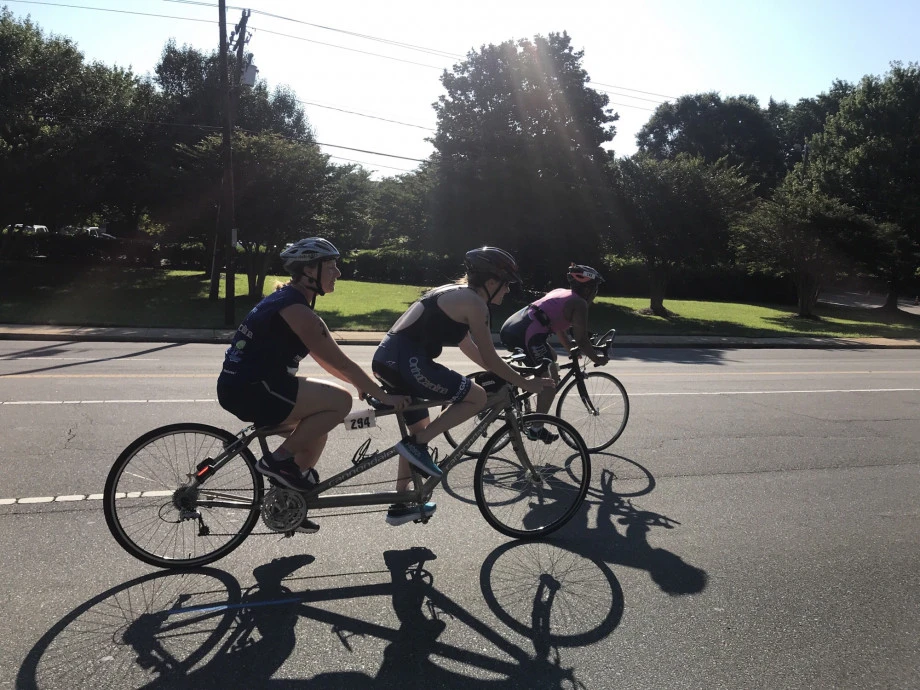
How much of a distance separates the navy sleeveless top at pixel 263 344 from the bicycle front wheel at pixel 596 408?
149 inches

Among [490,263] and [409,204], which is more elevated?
[409,204]

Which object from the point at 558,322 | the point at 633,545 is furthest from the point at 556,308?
the point at 633,545

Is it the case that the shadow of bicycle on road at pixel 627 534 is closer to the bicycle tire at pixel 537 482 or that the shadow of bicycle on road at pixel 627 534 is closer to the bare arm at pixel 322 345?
the bicycle tire at pixel 537 482

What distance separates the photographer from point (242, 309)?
2466 centimetres

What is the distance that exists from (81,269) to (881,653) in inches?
1392

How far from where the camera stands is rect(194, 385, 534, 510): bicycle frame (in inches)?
164

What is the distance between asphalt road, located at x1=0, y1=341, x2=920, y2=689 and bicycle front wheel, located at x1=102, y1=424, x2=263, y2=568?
0.13 meters

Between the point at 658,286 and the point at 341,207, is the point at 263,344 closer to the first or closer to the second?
the point at 341,207

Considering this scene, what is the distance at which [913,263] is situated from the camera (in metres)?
36.3

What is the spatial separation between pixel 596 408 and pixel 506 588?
3497 mm

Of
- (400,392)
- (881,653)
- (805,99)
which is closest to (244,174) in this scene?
(400,392)

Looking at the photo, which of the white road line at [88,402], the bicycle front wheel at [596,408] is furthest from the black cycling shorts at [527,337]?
the white road line at [88,402]

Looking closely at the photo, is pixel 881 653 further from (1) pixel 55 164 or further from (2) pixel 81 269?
(2) pixel 81 269

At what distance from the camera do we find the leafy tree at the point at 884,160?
36.5 metres
